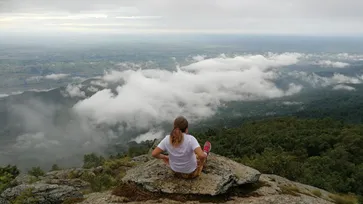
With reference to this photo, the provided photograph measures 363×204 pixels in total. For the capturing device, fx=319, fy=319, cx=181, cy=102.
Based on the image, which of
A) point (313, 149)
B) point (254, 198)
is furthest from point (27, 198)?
point (313, 149)

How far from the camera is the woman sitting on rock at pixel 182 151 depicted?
37.6ft

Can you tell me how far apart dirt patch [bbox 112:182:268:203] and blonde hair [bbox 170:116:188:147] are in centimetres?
211

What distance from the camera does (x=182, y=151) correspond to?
11875 mm

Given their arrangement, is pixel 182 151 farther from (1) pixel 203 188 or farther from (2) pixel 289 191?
(2) pixel 289 191

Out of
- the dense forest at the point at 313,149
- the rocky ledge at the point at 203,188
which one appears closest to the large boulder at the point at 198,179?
the rocky ledge at the point at 203,188

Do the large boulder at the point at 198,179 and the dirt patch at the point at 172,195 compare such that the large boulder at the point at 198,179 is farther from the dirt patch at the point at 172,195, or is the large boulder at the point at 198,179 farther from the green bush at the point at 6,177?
the green bush at the point at 6,177

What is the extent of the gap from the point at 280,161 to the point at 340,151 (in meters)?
42.2

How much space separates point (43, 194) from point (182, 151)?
29.8 ft

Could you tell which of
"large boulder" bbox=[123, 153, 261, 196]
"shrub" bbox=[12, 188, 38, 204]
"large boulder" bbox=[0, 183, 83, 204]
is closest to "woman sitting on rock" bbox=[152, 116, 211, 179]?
"large boulder" bbox=[123, 153, 261, 196]

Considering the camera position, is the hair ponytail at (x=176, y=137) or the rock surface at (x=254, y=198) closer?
the hair ponytail at (x=176, y=137)

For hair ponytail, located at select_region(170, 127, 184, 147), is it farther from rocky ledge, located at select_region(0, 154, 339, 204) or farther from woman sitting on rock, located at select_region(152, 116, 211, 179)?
rocky ledge, located at select_region(0, 154, 339, 204)

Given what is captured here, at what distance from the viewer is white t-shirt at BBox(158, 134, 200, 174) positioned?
38.5ft

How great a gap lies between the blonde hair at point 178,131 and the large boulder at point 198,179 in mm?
1921

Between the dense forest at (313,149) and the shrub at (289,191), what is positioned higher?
the shrub at (289,191)
